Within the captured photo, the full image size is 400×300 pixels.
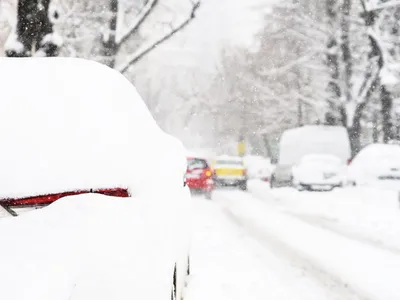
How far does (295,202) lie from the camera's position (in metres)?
17.8

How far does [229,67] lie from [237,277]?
54.4 metres

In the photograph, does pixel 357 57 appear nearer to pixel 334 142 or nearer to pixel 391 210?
pixel 334 142

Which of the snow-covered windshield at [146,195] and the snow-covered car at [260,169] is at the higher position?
the snow-covered windshield at [146,195]

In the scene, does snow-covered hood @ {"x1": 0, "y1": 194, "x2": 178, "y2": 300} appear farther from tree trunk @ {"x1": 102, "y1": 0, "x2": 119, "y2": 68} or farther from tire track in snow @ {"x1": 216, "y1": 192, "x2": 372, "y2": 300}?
tree trunk @ {"x1": 102, "y1": 0, "x2": 119, "y2": 68}

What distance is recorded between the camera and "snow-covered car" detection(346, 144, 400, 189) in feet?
53.1

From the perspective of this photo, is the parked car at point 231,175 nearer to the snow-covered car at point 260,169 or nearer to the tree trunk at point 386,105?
the tree trunk at point 386,105

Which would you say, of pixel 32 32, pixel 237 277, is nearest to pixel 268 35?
pixel 32 32

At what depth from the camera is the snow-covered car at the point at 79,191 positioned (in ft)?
7.25

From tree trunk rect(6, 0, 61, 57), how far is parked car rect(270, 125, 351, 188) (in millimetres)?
13948

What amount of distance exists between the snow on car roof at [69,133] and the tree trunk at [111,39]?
38.4 ft

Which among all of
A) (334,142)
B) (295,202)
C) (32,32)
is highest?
(32,32)

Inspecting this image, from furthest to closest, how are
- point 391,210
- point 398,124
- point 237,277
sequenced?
point 398,124 → point 391,210 → point 237,277

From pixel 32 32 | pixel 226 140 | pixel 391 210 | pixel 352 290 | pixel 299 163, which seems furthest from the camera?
pixel 226 140

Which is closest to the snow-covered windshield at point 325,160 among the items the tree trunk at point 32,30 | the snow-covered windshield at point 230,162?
the snow-covered windshield at point 230,162
